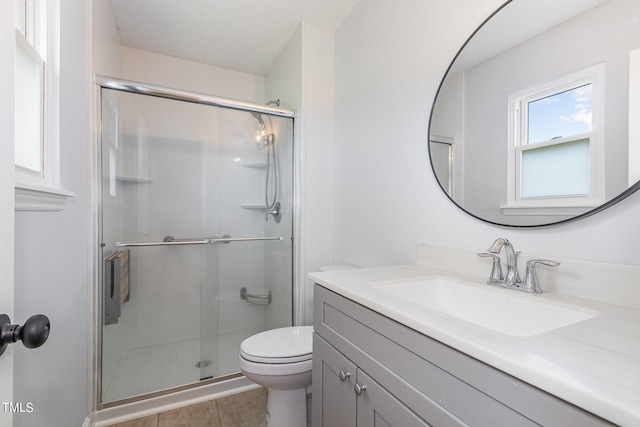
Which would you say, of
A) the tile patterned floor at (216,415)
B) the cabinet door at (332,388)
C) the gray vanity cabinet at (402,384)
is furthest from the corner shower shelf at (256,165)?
the tile patterned floor at (216,415)

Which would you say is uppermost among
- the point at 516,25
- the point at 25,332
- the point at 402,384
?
the point at 516,25

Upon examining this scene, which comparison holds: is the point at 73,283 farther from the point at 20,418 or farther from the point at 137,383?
the point at 137,383

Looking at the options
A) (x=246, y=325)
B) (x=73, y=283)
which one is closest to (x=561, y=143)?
(x=73, y=283)

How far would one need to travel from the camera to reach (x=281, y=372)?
133 centimetres

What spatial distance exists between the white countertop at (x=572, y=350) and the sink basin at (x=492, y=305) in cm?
4

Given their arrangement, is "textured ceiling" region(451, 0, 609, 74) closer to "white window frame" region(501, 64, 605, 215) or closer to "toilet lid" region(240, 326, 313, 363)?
"white window frame" region(501, 64, 605, 215)

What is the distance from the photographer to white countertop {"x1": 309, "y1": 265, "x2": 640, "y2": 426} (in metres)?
0.40

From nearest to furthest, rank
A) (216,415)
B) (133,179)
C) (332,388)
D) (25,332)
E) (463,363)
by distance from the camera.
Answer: (25,332) < (463,363) < (332,388) < (216,415) < (133,179)

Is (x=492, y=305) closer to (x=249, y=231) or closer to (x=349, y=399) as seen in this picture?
(x=349, y=399)

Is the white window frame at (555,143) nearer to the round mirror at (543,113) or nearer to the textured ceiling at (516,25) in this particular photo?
the round mirror at (543,113)

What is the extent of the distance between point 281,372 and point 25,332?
3.48 feet

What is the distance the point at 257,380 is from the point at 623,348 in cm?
130

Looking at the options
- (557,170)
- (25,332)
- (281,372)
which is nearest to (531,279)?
(557,170)

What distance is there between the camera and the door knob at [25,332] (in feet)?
1.43
